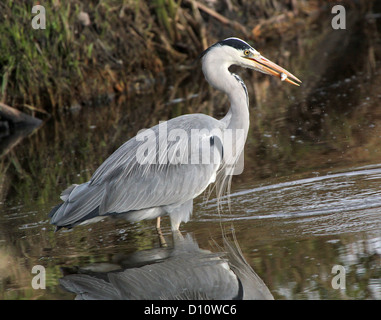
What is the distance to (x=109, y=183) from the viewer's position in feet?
20.8

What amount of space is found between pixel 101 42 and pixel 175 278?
858 cm

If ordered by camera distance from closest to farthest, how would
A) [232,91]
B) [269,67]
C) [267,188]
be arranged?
[232,91] → [269,67] → [267,188]

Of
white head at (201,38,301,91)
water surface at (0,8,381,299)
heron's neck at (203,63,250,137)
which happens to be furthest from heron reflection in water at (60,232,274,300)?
white head at (201,38,301,91)

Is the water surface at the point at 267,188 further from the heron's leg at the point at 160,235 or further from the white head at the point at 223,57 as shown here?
the white head at the point at 223,57

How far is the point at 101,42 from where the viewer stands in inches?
519

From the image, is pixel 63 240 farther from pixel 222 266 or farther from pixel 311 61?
pixel 311 61

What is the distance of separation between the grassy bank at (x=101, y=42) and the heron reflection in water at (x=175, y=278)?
6.69m

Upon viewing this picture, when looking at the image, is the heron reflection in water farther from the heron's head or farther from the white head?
the heron's head

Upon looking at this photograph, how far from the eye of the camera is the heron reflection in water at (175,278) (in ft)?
16.3

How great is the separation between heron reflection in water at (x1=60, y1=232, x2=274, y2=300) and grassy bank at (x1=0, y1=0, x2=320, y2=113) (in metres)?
6.69

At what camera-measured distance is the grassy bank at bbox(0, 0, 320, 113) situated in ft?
38.8

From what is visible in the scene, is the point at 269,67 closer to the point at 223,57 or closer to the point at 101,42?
the point at 223,57

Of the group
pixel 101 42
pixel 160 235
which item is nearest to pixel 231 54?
pixel 160 235
